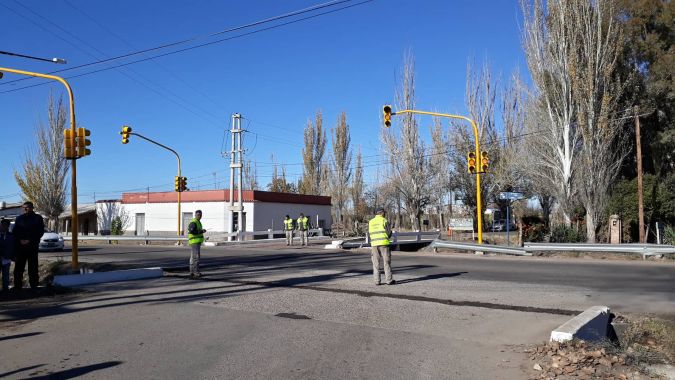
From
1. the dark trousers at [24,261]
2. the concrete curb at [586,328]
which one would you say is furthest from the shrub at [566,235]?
the dark trousers at [24,261]

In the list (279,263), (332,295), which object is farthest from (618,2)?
(332,295)

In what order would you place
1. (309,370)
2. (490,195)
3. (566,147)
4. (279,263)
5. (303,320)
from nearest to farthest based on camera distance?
(309,370) → (303,320) → (279,263) → (566,147) → (490,195)

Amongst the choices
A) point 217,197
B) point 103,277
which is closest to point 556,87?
point 103,277

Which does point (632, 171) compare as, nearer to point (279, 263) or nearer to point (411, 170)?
point (411, 170)

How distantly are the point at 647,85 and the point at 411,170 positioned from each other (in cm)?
1799

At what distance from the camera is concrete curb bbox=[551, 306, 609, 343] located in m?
6.09

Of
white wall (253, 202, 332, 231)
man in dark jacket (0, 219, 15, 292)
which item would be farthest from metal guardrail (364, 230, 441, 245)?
white wall (253, 202, 332, 231)

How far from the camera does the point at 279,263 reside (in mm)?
18453

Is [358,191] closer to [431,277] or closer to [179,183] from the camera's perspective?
[179,183]

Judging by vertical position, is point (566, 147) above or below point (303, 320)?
above

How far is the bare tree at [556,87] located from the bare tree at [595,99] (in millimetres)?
477

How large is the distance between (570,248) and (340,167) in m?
40.3

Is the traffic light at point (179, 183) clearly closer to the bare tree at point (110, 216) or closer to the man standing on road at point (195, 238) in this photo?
the bare tree at point (110, 216)

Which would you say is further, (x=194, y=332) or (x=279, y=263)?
(x=279, y=263)
